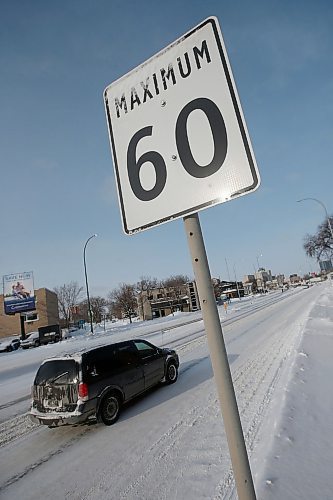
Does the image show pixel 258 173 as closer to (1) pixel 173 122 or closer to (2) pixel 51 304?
(1) pixel 173 122

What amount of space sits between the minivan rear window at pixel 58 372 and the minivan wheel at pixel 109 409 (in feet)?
2.75

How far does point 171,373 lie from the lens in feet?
28.5

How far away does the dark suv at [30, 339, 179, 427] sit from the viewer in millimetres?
5770

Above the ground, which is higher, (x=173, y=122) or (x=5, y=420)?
(x=173, y=122)

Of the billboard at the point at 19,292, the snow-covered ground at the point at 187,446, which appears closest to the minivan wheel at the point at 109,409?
the snow-covered ground at the point at 187,446

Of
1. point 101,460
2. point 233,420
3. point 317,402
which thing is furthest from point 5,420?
point 233,420

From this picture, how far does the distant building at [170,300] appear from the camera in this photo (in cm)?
8044

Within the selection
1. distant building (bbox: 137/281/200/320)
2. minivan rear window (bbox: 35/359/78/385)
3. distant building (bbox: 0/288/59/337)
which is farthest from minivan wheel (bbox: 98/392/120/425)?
distant building (bbox: 137/281/200/320)

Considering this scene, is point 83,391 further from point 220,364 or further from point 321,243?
point 321,243

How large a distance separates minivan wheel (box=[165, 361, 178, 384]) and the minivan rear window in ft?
10.9

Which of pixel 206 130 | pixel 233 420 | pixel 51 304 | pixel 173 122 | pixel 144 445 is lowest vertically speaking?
pixel 144 445

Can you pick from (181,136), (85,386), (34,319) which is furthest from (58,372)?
(34,319)

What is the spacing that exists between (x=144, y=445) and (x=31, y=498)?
67.4 inches

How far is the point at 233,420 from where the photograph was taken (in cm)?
141
